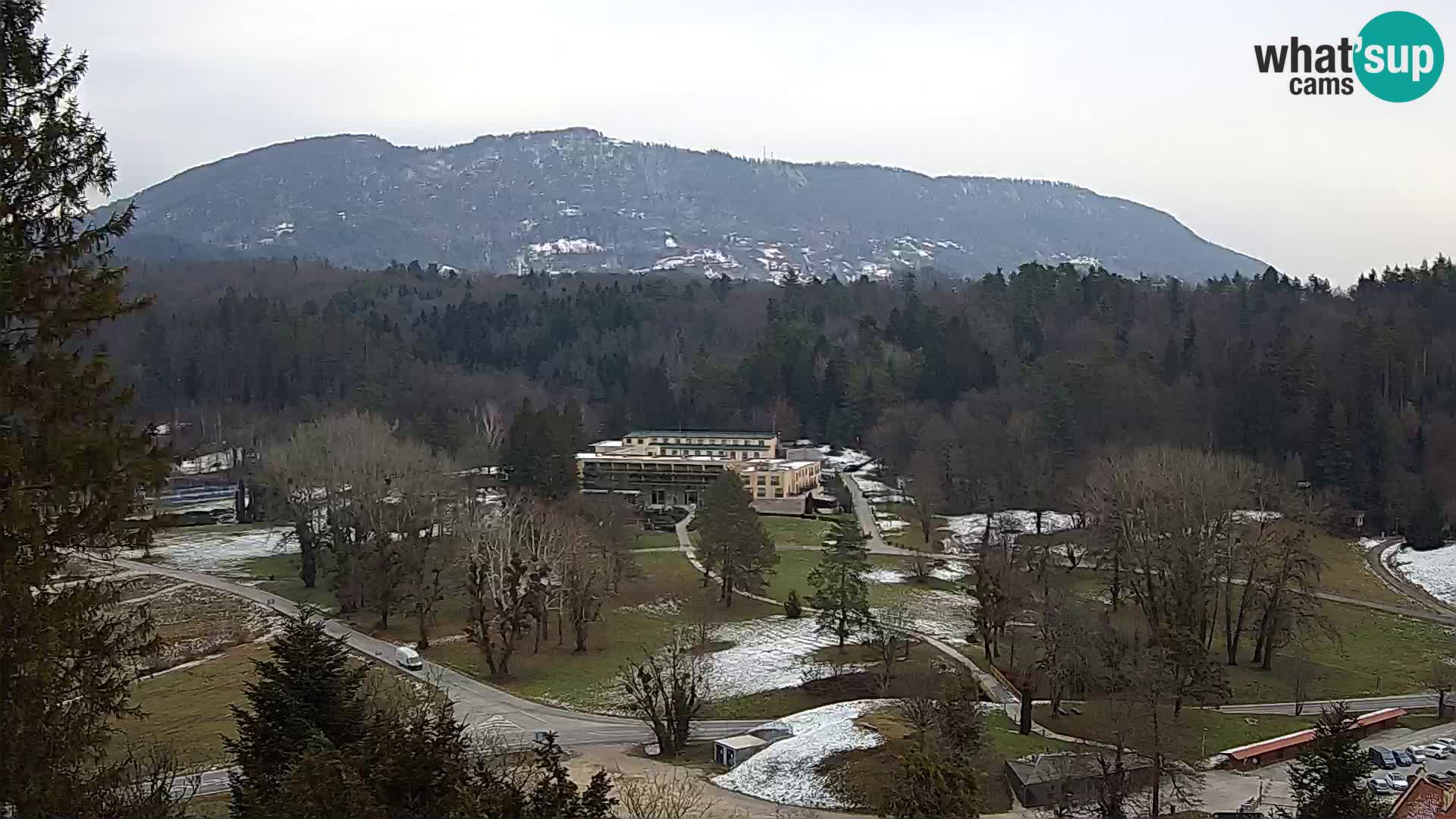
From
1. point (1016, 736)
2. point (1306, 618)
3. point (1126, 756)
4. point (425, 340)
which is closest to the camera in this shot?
point (1126, 756)

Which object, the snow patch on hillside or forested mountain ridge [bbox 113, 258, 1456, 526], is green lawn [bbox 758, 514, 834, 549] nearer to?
forested mountain ridge [bbox 113, 258, 1456, 526]

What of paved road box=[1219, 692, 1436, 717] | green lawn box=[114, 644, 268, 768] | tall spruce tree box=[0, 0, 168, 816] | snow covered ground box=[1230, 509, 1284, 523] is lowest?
paved road box=[1219, 692, 1436, 717]

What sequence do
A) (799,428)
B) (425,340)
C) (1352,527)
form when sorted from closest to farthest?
(1352,527)
(799,428)
(425,340)

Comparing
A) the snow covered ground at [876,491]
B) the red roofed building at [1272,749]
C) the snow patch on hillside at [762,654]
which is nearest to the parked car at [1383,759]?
the red roofed building at [1272,749]

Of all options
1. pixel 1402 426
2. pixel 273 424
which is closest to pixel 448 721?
pixel 1402 426

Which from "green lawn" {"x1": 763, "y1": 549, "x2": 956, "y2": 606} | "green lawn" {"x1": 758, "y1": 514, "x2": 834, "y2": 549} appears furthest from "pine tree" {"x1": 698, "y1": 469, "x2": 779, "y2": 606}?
"green lawn" {"x1": 758, "y1": 514, "x2": 834, "y2": 549}

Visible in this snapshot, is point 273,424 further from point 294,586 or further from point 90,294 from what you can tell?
point 90,294
